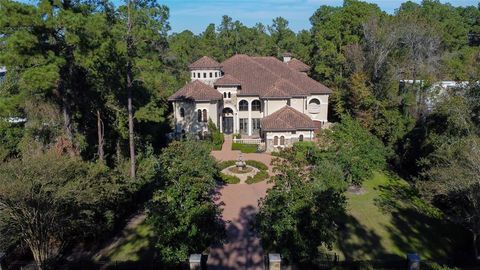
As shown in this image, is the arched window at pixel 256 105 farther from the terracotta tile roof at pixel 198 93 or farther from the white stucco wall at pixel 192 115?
the white stucco wall at pixel 192 115

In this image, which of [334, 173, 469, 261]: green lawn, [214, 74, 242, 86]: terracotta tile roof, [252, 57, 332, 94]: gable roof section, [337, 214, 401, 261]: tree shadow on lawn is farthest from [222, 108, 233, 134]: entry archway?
[337, 214, 401, 261]: tree shadow on lawn

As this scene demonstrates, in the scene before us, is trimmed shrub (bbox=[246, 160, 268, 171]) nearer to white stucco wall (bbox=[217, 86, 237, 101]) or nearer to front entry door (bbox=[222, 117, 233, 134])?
front entry door (bbox=[222, 117, 233, 134])

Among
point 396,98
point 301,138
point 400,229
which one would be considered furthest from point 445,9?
point 400,229

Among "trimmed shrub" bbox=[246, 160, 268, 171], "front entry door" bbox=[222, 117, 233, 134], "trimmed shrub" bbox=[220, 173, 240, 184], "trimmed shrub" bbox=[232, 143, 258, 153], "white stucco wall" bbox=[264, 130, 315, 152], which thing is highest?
"front entry door" bbox=[222, 117, 233, 134]

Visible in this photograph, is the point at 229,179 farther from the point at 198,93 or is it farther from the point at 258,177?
the point at 198,93

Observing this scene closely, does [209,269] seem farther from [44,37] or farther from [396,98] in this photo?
[396,98]

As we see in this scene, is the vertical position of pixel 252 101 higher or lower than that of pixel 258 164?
higher

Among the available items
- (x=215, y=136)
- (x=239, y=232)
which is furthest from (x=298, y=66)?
(x=239, y=232)
